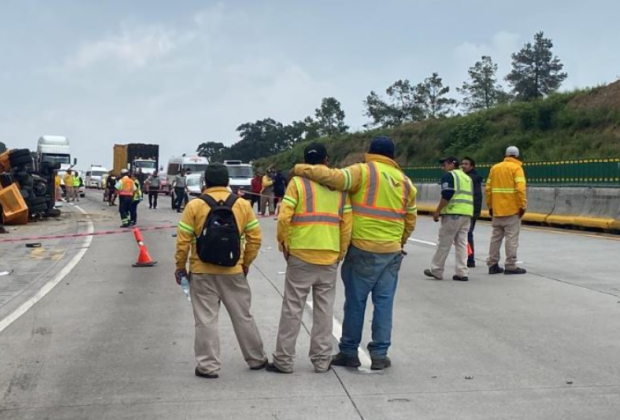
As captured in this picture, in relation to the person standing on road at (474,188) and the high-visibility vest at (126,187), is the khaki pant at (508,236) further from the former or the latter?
the high-visibility vest at (126,187)

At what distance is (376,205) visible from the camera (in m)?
7.23

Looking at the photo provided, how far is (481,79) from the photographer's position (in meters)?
81.8

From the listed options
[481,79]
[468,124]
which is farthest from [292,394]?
[481,79]

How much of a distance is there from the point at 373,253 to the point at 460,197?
561cm

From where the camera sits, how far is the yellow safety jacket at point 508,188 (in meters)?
12.6

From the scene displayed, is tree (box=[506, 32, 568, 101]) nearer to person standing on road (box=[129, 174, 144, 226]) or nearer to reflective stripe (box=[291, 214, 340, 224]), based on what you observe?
person standing on road (box=[129, 174, 144, 226])

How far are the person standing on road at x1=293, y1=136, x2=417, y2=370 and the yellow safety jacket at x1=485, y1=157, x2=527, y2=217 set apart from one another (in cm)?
575

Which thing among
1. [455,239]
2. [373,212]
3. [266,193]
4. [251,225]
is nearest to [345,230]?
[373,212]

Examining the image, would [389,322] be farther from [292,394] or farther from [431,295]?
[431,295]

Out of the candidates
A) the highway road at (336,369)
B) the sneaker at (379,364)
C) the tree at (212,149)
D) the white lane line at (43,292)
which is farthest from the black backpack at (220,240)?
the tree at (212,149)

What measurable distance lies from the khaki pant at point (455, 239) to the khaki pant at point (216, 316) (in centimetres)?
577

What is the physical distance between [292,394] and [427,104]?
83134 millimetres

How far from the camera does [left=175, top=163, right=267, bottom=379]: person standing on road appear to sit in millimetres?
7012

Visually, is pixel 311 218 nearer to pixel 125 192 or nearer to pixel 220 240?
pixel 220 240
